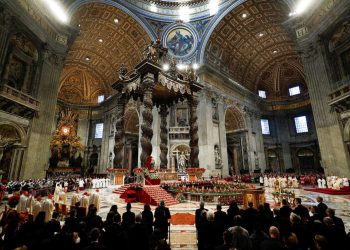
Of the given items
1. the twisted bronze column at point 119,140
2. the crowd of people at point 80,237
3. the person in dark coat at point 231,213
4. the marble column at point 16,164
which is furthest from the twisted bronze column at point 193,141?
the marble column at point 16,164

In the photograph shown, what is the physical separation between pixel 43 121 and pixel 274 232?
14.2m

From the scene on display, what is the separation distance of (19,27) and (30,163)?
8099 mm

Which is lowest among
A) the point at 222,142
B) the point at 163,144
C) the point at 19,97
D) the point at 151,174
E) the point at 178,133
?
the point at 151,174

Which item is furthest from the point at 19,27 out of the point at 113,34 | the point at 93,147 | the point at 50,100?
the point at 93,147

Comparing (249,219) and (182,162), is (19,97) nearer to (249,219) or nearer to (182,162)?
(182,162)

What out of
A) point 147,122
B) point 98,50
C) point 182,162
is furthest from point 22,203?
point 98,50

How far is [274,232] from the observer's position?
231cm

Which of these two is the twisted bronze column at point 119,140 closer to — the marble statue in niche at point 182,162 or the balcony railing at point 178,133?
the marble statue in niche at point 182,162

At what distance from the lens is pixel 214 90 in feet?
66.7

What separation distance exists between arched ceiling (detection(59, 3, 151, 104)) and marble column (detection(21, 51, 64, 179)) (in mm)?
5774

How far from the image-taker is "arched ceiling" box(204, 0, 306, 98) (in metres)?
19.3

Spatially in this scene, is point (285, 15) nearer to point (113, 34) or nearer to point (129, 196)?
point (113, 34)

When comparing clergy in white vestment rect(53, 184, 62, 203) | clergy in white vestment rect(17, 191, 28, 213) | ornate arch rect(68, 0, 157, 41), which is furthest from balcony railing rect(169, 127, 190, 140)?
clergy in white vestment rect(17, 191, 28, 213)

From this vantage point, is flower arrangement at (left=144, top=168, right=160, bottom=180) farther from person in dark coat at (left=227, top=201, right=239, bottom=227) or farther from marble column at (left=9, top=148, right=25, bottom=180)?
marble column at (left=9, top=148, right=25, bottom=180)
